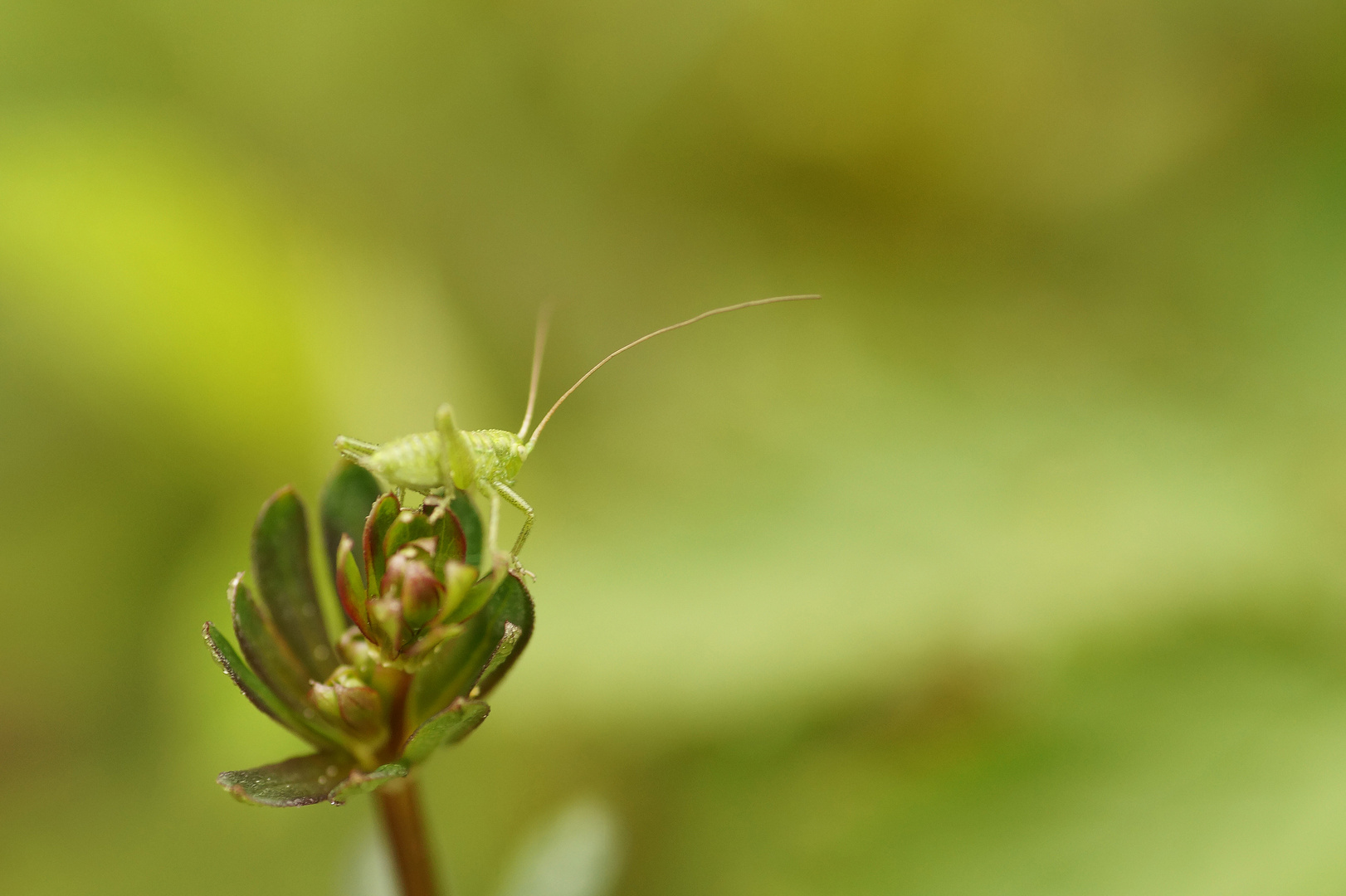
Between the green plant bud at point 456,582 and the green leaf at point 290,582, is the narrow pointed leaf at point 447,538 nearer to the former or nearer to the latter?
the green plant bud at point 456,582

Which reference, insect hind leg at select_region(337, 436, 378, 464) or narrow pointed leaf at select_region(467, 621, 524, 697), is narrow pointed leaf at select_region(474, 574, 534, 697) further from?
insect hind leg at select_region(337, 436, 378, 464)

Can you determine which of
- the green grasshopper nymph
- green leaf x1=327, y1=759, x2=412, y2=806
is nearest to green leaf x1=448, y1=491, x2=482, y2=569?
the green grasshopper nymph

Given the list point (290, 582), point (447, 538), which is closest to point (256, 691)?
point (290, 582)

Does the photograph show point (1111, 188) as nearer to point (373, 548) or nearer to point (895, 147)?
point (895, 147)

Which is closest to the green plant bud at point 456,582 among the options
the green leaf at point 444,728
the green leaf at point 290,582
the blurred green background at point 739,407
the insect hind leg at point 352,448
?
the green leaf at point 444,728

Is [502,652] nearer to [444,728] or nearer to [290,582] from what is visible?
[444,728]
